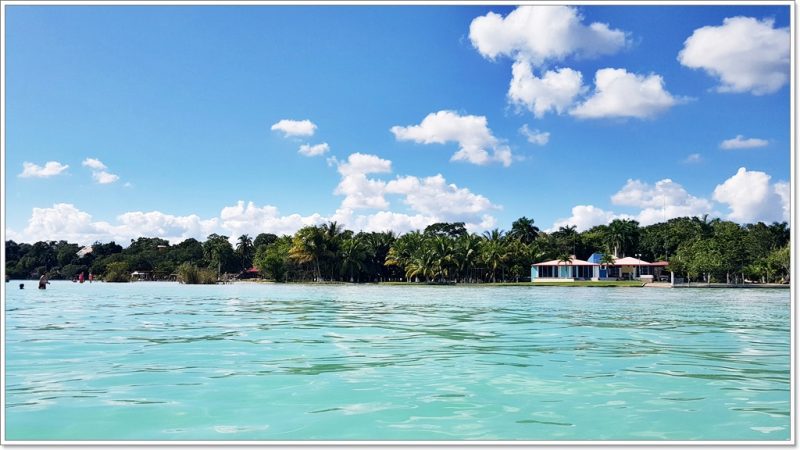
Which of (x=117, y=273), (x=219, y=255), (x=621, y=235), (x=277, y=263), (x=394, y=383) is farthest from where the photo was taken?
(x=219, y=255)

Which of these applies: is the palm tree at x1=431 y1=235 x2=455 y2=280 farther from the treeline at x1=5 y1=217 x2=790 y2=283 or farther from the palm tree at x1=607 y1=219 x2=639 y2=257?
the palm tree at x1=607 y1=219 x2=639 y2=257

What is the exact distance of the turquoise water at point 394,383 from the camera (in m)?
6.11

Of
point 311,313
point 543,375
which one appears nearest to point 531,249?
point 311,313

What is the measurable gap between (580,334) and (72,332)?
1061 cm

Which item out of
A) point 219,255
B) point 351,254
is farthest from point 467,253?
point 219,255

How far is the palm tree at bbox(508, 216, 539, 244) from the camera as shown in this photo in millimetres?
87062

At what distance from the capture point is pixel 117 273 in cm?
7638

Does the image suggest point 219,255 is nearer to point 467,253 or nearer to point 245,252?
point 245,252

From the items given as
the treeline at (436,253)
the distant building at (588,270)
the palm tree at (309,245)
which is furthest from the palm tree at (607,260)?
the palm tree at (309,245)

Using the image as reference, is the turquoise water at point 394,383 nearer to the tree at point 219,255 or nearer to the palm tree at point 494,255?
the palm tree at point 494,255

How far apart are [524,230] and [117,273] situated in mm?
50095

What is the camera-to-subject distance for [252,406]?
6.82m

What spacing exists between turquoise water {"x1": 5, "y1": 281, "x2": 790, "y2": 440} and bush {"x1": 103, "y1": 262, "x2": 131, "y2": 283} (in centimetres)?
6500

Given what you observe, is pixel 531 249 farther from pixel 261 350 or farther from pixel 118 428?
pixel 118 428
